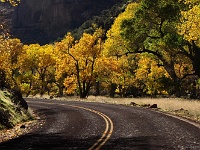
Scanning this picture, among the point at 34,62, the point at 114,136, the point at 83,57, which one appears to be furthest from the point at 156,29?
the point at 34,62

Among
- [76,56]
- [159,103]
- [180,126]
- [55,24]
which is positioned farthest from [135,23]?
[55,24]

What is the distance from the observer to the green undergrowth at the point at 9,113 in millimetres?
17056

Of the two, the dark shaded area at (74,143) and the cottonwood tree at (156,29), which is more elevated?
the cottonwood tree at (156,29)

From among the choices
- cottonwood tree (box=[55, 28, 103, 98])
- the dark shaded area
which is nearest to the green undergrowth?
the dark shaded area

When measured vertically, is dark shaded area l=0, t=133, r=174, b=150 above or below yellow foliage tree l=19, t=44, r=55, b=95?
below

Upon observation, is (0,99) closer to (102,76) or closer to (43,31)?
(102,76)

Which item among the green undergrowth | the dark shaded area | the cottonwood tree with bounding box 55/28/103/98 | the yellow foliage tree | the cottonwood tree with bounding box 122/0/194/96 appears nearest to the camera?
the dark shaded area

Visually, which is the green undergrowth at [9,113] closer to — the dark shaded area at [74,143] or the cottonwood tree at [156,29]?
the dark shaded area at [74,143]

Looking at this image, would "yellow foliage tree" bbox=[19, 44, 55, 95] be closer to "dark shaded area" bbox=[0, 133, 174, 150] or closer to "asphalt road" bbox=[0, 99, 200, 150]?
"asphalt road" bbox=[0, 99, 200, 150]

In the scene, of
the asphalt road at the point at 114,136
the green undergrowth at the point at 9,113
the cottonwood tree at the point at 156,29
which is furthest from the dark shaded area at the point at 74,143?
the cottonwood tree at the point at 156,29

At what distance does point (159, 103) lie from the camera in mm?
27062

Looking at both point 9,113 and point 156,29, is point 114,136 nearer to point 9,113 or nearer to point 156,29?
point 9,113

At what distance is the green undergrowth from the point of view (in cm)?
1706

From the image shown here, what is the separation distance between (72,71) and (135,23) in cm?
1750
